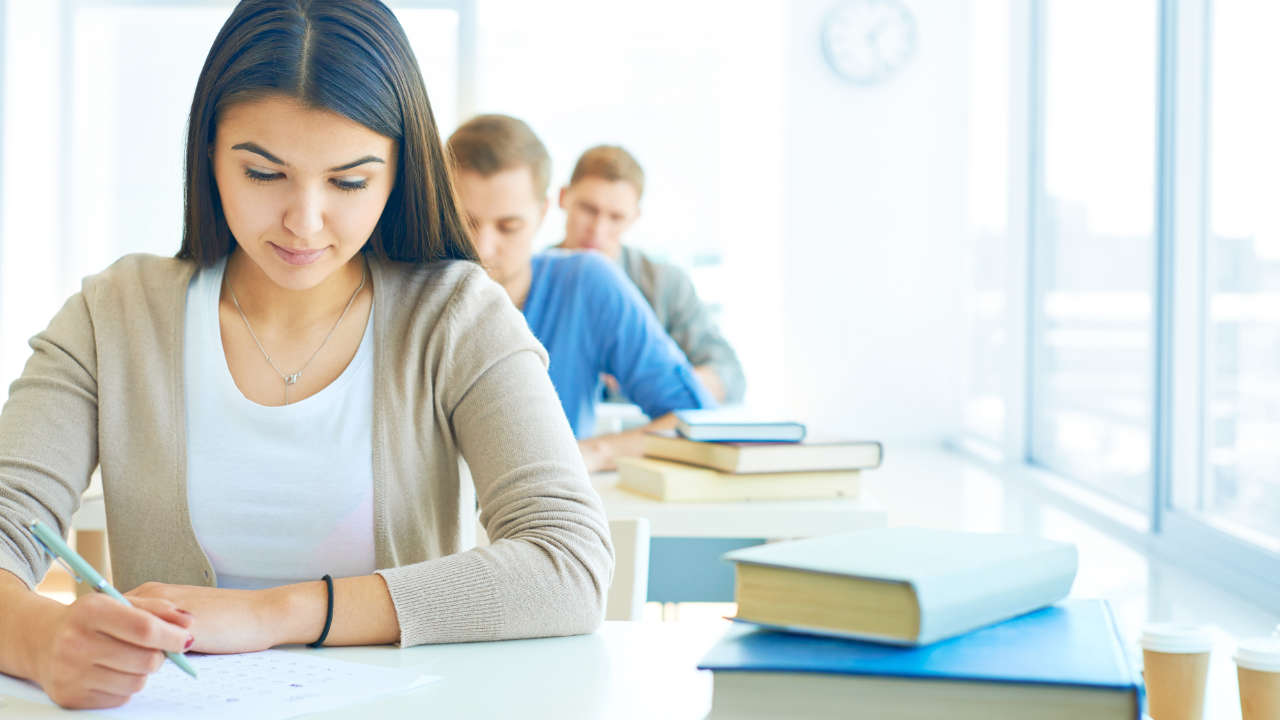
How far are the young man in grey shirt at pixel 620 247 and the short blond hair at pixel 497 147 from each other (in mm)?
1124

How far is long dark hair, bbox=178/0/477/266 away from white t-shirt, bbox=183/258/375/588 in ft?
0.62

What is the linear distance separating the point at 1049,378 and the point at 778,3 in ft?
7.69

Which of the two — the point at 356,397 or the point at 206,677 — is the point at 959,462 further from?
the point at 206,677

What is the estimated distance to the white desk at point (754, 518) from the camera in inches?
67.0

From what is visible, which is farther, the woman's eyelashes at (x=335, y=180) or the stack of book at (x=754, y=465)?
the stack of book at (x=754, y=465)

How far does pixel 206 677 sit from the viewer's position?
0.84 meters

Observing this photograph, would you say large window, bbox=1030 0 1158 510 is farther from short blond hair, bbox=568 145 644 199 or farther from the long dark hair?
the long dark hair

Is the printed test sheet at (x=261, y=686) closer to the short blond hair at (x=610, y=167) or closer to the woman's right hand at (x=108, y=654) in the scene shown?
the woman's right hand at (x=108, y=654)

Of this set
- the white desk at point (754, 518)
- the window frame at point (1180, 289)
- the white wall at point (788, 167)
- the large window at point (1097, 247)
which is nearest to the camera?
the white desk at point (754, 518)

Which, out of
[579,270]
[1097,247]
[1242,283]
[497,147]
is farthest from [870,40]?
[497,147]

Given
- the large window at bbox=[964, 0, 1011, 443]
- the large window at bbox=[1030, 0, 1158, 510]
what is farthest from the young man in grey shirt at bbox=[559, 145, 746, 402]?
the large window at bbox=[964, 0, 1011, 443]

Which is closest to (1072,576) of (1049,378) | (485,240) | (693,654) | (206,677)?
(693,654)

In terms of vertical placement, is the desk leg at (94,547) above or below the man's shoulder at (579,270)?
below

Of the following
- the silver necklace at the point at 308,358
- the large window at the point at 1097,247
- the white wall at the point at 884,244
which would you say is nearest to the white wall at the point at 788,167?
the white wall at the point at 884,244
